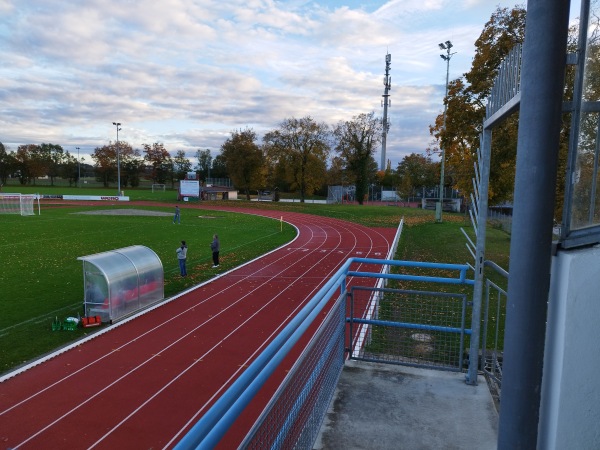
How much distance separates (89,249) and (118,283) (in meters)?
13.0

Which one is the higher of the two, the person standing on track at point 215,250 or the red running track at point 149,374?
the person standing on track at point 215,250

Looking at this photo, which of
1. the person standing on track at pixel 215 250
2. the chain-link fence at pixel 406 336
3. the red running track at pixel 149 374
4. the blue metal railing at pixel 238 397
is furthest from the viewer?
the person standing on track at pixel 215 250

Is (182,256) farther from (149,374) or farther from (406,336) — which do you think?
(406,336)

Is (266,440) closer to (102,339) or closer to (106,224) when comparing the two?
(102,339)

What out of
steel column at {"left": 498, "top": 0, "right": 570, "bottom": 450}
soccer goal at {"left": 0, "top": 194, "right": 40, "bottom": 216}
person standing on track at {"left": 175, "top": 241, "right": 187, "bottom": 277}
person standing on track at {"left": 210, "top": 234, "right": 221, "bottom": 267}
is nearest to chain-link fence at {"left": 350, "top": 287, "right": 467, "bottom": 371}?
steel column at {"left": 498, "top": 0, "right": 570, "bottom": 450}

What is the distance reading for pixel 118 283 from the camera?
12.5m

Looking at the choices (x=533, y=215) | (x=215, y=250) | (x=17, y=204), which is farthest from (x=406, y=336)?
(x=17, y=204)

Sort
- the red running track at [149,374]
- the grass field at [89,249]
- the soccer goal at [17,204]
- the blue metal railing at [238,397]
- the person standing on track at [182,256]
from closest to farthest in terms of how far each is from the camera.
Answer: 1. the blue metal railing at [238,397]
2. the red running track at [149,374]
3. the grass field at [89,249]
4. the person standing on track at [182,256]
5. the soccer goal at [17,204]

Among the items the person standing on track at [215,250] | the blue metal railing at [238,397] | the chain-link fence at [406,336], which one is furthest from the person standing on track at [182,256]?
the blue metal railing at [238,397]

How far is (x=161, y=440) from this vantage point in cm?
710

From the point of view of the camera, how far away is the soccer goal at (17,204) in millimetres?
44369

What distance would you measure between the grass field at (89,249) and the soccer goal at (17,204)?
2.99 m

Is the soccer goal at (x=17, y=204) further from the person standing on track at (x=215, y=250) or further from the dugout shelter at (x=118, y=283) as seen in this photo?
the dugout shelter at (x=118, y=283)

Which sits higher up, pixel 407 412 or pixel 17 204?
pixel 407 412
